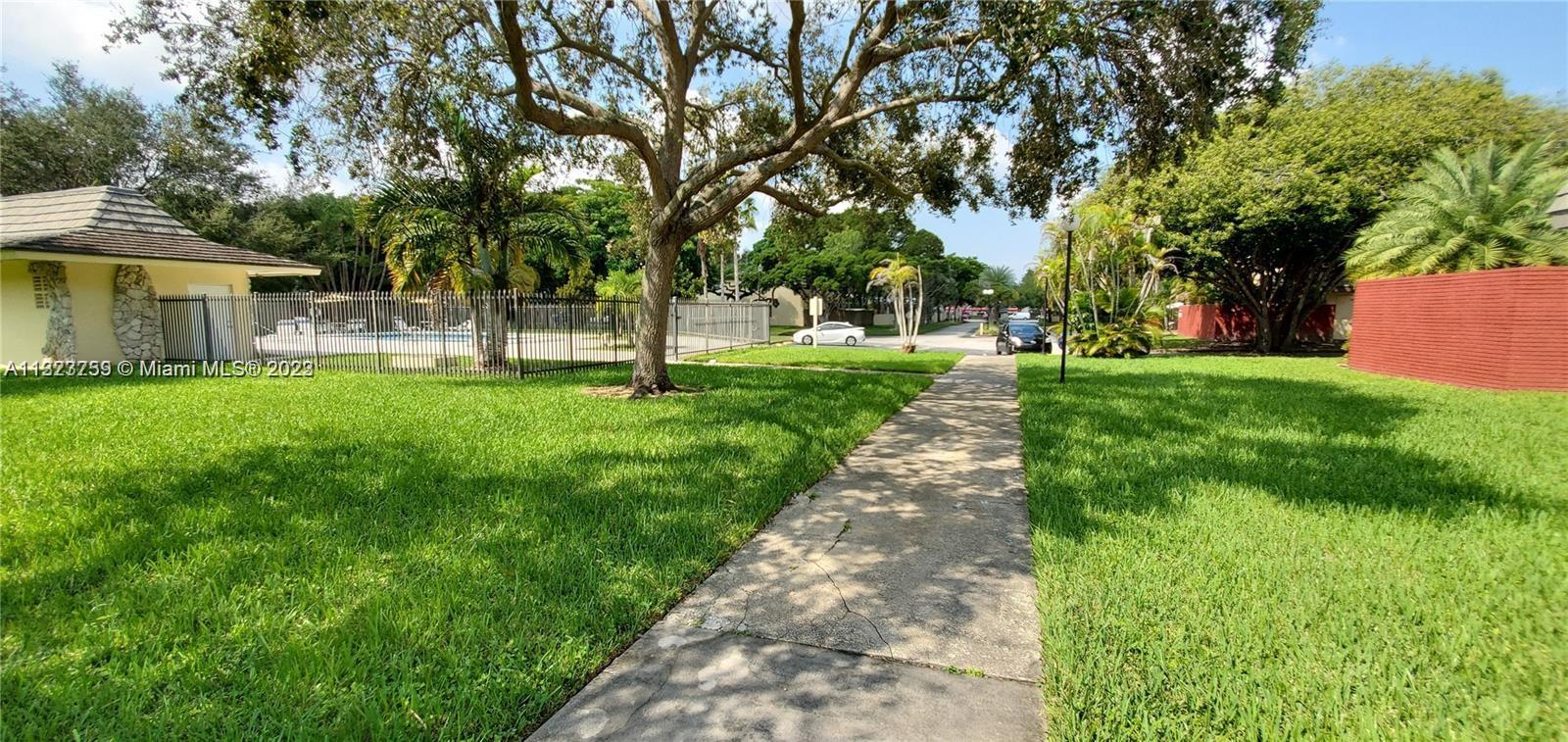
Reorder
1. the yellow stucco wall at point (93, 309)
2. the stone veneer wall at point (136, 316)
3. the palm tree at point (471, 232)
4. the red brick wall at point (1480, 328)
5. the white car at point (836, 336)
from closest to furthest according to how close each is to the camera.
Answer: the red brick wall at point (1480, 328)
the palm tree at point (471, 232)
the yellow stucco wall at point (93, 309)
the stone veneer wall at point (136, 316)
the white car at point (836, 336)

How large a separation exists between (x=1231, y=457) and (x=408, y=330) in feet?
45.8

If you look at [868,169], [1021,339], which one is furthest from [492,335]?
[1021,339]

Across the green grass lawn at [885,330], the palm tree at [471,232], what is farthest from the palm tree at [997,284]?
the palm tree at [471,232]

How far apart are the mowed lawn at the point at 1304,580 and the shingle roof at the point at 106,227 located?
17627 millimetres

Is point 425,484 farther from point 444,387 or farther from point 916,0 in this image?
point 916,0

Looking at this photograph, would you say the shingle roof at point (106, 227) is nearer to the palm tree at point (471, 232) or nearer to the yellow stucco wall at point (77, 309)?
the yellow stucco wall at point (77, 309)

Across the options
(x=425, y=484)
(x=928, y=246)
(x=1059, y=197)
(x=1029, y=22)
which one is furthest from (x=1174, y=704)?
(x=928, y=246)

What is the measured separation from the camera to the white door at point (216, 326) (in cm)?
1454

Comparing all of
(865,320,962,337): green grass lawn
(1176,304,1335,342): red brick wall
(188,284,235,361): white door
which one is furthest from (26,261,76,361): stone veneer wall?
(1176,304,1335,342): red brick wall

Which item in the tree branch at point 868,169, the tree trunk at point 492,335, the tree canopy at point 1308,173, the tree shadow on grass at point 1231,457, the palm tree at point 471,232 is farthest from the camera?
the tree canopy at point 1308,173

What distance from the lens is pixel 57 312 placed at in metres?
12.9

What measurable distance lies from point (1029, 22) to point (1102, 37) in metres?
2.49

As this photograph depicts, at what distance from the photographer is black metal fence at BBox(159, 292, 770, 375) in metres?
12.4

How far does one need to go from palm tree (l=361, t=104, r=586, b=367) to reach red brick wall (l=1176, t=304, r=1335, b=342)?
2449 cm
